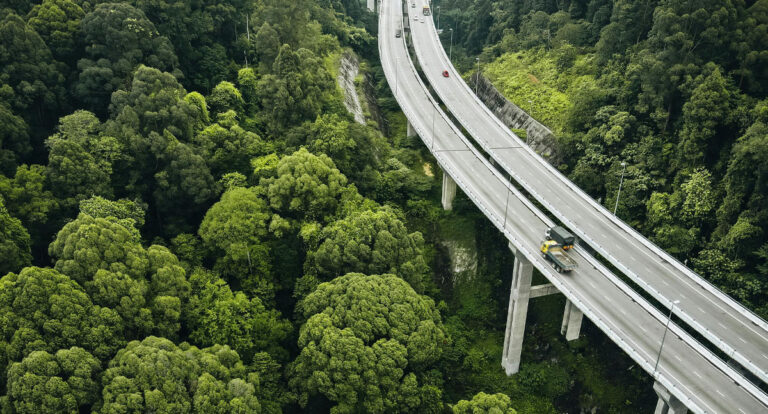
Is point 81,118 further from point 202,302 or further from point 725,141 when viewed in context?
point 725,141

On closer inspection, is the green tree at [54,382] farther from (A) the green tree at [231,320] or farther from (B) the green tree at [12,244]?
(B) the green tree at [12,244]

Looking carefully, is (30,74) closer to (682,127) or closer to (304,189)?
(304,189)

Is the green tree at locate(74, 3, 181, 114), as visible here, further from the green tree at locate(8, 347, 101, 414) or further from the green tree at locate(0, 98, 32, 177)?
the green tree at locate(8, 347, 101, 414)

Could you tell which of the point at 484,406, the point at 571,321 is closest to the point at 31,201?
the point at 484,406

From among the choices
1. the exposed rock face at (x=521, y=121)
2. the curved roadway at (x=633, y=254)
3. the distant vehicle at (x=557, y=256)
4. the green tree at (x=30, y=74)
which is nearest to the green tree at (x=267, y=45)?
the green tree at (x=30, y=74)

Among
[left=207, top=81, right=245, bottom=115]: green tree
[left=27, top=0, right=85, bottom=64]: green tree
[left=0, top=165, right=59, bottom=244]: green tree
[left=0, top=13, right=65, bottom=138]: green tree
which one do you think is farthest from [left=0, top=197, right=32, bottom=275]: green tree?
[left=207, top=81, right=245, bottom=115]: green tree

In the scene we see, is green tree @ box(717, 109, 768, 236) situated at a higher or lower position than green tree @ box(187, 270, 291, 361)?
higher
